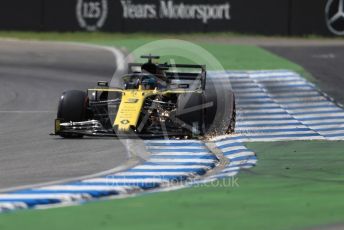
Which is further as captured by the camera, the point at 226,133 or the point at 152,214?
the point at 226,133

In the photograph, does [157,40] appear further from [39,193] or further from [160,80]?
[39,193]

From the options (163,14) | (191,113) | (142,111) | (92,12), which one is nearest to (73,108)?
(142,111)

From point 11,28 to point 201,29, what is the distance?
6801 mm

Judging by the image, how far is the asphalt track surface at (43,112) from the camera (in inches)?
478

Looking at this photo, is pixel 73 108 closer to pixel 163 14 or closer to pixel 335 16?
pixel 163 14

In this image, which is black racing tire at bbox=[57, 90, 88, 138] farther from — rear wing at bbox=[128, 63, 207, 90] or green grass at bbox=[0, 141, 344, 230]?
green grass at bbox=[0, 141, 344, 230]

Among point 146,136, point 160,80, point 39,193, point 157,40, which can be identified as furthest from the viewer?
point 157,40

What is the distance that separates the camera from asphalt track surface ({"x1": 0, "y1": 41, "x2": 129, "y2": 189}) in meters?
12.1

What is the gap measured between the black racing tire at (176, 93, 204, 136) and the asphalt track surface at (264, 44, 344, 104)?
275 inches

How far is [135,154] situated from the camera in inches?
532

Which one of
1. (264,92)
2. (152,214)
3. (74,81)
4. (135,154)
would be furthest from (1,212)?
(74,81)

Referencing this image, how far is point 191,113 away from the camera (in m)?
15.6

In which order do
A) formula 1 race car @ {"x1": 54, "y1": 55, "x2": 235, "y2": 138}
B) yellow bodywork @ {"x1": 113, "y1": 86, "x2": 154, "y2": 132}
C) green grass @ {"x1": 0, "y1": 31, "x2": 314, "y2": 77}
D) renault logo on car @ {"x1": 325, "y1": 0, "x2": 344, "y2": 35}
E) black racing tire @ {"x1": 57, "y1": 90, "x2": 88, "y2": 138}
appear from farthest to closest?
renault logo on car @ {"x1": 325, "y1": 0, "x2": 344, "y2": 35}, green grass @ {"x1": 0, "y1": 31, "x2": 314, "y2": 77}, black racing tire @ {"x1": 57, "y1": 90, "x2": 88, "y2": 138}, formula 1 race car @ {"x1": 54, "y1": 55, "x2": 235, "y2": 138}, yellow bodywork @ {"x1": 113, "y1": 86, "x2": 154, "y2": 132}

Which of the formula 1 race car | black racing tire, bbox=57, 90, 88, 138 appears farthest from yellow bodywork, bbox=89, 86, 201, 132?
black racing tire, bbox=57, 90, 88, 138
